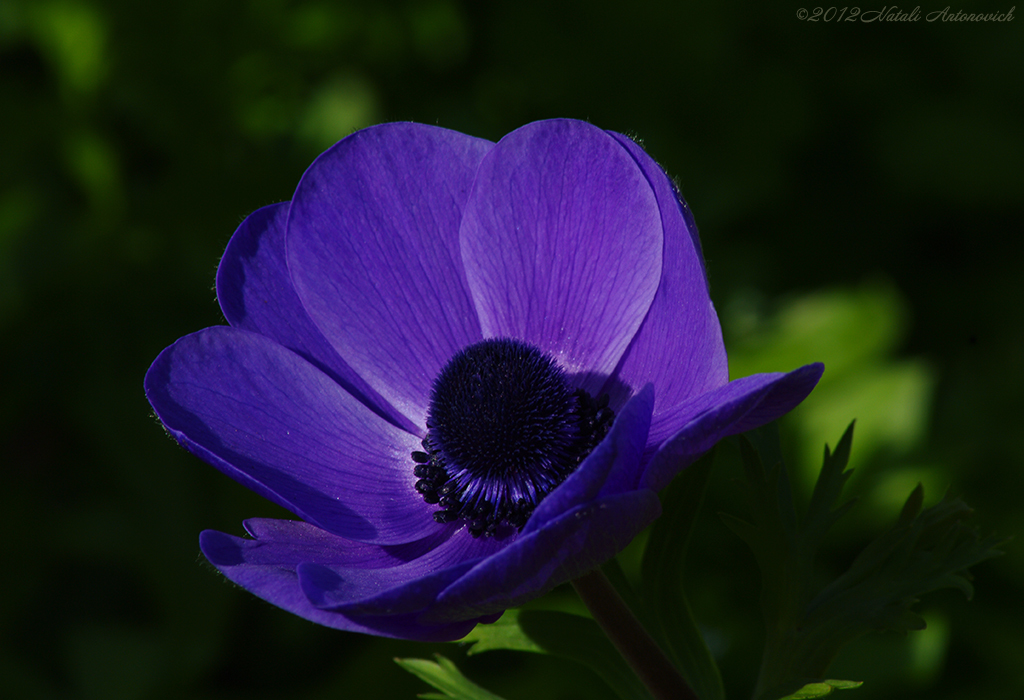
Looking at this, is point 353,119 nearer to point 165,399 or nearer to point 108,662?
point 108,662

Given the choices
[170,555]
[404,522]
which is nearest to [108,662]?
[170,555]

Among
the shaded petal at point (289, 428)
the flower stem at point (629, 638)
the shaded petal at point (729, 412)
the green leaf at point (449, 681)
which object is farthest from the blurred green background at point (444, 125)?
the shaded petal at point (729, 412)

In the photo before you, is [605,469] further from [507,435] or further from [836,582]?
[836,582]

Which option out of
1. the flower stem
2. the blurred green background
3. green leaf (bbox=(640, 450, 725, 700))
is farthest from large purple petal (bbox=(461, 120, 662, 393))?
the blurred green background

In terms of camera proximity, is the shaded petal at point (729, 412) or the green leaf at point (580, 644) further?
the green leaf at point (580, 644)

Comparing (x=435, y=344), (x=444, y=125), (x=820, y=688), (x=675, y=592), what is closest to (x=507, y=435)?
(x=435, y=344)

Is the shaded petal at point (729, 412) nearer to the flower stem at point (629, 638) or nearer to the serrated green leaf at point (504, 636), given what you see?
the flower stem at point (629, 638)
